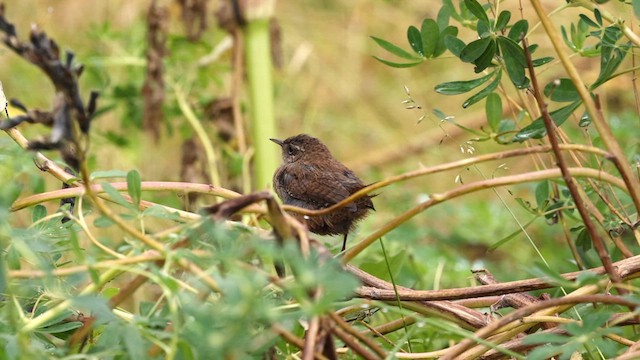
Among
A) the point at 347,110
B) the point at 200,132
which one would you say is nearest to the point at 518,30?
the point at 200,132

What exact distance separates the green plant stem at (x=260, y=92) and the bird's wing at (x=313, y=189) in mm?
1167

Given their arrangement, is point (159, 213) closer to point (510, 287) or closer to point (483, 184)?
point (483, 184)

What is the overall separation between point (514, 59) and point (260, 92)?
3.07 meters

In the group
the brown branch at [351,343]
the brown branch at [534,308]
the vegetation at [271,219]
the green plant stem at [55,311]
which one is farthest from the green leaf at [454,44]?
the green plant stem at [55,311]

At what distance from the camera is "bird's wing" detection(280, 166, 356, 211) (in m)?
3.55

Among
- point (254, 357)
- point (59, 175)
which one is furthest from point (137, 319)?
point (59, 175)

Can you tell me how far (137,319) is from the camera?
1565 mm

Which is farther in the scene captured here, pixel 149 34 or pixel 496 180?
pixel 149 34

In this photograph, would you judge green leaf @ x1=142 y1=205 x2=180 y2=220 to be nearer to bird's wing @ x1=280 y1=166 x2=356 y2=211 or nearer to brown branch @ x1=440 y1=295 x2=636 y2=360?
brown branch @ x1=440 y1=295 x2=636 y2=360

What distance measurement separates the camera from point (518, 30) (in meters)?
2.15

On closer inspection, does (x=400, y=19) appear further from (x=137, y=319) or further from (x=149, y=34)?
(x=137, y=319)

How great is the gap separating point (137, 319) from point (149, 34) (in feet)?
12.0

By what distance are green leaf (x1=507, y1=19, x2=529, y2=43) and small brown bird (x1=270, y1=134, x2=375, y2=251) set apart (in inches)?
47.8

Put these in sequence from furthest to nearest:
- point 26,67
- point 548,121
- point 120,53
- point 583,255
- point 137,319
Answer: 1. point 26,67
2. point 120,53
3. point 583,255
4. point 548,121
5. point 137,319
